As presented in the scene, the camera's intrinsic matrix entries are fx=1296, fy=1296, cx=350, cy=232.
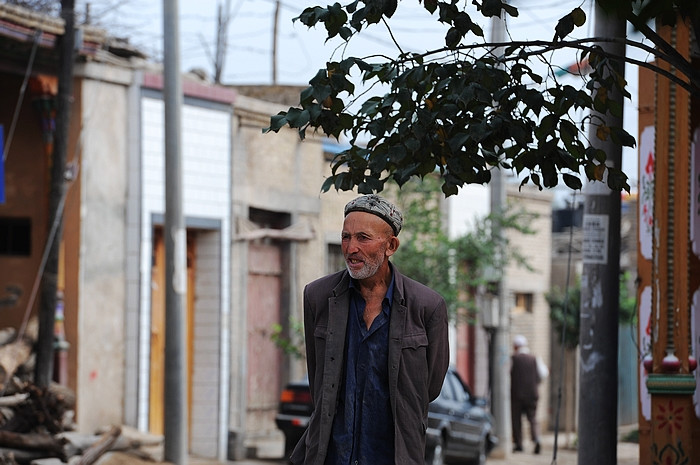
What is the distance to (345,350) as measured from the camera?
5.21 m

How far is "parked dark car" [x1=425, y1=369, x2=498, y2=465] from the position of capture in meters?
16.5

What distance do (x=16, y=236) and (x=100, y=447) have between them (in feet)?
11.9

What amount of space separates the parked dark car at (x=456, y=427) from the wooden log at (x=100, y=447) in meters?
4.21

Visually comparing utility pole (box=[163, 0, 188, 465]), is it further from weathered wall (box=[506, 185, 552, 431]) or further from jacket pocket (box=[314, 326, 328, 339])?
weathered wall (box=[506, 185, 552, 431])

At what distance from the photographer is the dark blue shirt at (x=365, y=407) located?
5102 mm

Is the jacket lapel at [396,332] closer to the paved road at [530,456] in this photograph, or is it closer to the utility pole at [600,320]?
the utility pole at [600,320]

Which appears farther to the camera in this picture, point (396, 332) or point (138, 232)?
point (138, 232)

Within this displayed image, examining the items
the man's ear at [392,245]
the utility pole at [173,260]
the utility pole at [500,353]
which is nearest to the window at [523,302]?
the utility pole at [500,353]

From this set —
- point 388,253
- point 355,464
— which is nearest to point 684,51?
point 388,253

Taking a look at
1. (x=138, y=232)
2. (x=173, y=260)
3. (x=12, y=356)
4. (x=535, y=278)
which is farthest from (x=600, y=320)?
(x=535, y=278)

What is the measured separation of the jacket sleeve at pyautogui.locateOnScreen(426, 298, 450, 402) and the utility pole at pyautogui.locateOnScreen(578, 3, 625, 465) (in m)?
2.99

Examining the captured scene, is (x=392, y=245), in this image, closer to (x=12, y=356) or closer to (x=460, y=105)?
(x=460, y=105)

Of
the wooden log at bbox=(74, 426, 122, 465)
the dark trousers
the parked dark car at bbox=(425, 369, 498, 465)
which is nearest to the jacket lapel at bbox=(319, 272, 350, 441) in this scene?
the wooden log at bbox=(74, 426, 122, 465)

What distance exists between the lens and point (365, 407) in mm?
5125
